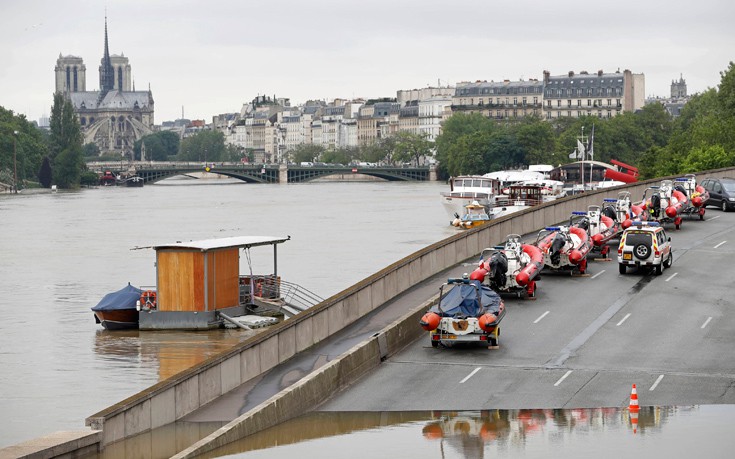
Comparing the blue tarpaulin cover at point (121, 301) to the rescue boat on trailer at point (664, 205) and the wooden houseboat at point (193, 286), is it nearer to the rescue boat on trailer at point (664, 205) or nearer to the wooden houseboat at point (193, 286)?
the wooden houseboat at point (193, 286)

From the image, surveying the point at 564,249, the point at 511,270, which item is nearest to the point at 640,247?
the point at 564,249

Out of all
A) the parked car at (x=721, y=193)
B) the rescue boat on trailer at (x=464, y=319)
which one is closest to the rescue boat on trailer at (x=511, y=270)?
the rescue boat on trailer at (x=464, y=319)

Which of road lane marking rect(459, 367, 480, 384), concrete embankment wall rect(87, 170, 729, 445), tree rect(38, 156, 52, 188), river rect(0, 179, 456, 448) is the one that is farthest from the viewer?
tree rect(38, 156, 52, 188)

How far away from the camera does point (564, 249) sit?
139 ft

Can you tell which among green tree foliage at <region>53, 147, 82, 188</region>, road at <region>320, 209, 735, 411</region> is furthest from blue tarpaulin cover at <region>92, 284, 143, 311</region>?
green tree foliage at <region>53, 147, 82, 188</region>

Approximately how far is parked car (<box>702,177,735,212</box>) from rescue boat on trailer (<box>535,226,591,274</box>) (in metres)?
20.9

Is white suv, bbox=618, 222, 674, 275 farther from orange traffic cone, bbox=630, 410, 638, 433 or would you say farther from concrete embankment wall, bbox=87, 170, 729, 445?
orange traffic cone, bbox=630, 410, 638, 433

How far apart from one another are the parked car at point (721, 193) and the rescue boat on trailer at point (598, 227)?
1617 centimetres

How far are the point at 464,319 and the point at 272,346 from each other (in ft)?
16.2

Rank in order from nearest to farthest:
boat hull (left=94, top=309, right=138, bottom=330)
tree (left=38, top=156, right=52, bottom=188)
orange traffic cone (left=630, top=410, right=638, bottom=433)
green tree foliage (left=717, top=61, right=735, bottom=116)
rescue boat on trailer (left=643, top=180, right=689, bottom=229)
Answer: orange traffic cone (left=630, top=410, right=638, bottom=433) < boat hull (left=94, top=309, right=138, bottom=330) < rescue boat on trailer (left=643, top=180, right=689, bottom=229) < green tree foliage (left=717, top=61, right=735, bottom=116) < tree (left=38, top=156, right=52, bottom=188)

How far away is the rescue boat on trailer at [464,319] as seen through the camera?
106ft

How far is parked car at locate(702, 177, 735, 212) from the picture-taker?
61.8 meters

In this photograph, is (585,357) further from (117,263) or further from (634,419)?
(117,263)

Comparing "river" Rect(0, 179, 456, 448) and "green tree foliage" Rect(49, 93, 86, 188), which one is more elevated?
"green tree foliage" Rect(49, 93, 86, 188)
